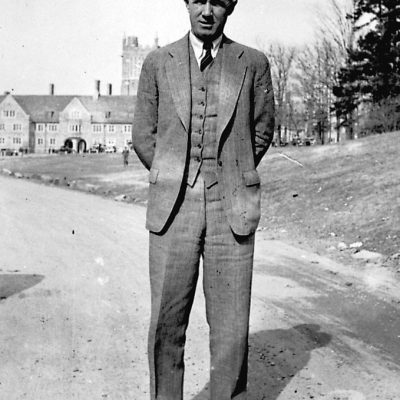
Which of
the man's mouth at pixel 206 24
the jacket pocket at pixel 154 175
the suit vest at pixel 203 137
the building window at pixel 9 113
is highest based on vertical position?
the building window at pixel 9 113

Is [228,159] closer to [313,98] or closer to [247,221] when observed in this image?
[247,221]

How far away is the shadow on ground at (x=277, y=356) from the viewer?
4.18m

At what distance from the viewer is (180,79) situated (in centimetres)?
335

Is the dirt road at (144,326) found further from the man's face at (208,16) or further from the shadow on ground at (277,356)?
the man's face at (208,16)

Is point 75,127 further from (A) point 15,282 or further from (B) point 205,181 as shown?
(B) point 205,181

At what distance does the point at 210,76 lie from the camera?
3.38m

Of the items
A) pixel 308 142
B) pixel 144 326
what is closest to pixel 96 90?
pixel 308 142

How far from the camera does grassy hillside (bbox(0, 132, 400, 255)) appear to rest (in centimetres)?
1058

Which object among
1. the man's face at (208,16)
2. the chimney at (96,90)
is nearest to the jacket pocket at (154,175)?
the man's face at (208,16)

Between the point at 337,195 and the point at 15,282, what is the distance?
810 cm

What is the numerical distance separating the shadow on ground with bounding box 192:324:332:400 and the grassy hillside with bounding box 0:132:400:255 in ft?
13.6

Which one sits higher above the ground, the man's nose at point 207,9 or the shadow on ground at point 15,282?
the man's nose at point 207,9

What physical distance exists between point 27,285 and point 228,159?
446 centimetres

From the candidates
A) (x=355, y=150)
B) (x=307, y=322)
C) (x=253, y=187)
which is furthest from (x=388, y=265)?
(x=355, y=150)
